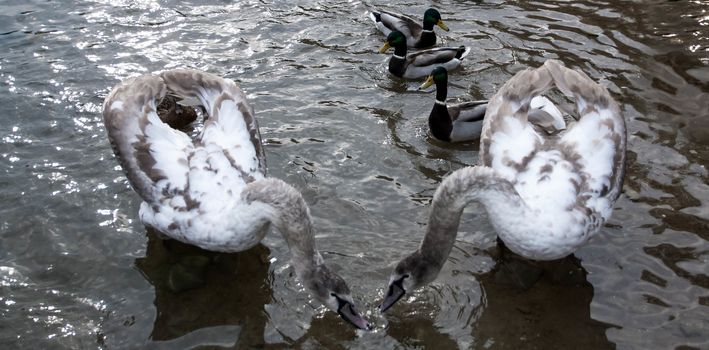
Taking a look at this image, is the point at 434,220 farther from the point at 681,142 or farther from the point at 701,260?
the point at 681,142

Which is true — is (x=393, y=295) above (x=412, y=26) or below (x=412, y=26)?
below

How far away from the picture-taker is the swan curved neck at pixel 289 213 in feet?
19.1

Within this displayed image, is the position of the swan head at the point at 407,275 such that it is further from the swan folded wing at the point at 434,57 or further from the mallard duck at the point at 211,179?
the swan folded wing at the point at 434,57

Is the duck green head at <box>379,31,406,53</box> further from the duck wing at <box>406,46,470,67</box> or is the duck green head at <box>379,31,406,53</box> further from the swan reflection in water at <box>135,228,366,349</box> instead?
the swan reflection in water at <box>135,228,366,349</box>

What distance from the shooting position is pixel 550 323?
612 cm

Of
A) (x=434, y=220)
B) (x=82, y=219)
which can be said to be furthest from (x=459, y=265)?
(x=82, y=219)

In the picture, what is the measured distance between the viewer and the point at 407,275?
596 centimetres

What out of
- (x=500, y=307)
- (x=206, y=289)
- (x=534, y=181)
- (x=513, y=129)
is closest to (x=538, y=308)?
(x=500, y=307)

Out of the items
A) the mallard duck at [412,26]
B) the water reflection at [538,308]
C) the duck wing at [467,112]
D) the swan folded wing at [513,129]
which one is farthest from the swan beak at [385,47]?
the water reflection at [538,308]

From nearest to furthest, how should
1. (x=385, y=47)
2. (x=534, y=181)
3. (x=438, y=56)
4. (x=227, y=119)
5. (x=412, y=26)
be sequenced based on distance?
(x=534, y=181) < (x=227, y=119) < (x=438, y=56) < (x=385, y=47) < (x=412, y=26)

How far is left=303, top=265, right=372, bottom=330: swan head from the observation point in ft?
18.7

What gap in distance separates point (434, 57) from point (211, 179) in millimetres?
5094

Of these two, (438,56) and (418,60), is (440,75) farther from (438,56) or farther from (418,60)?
(418,60)

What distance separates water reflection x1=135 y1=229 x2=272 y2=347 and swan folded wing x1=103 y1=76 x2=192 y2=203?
70 cm
